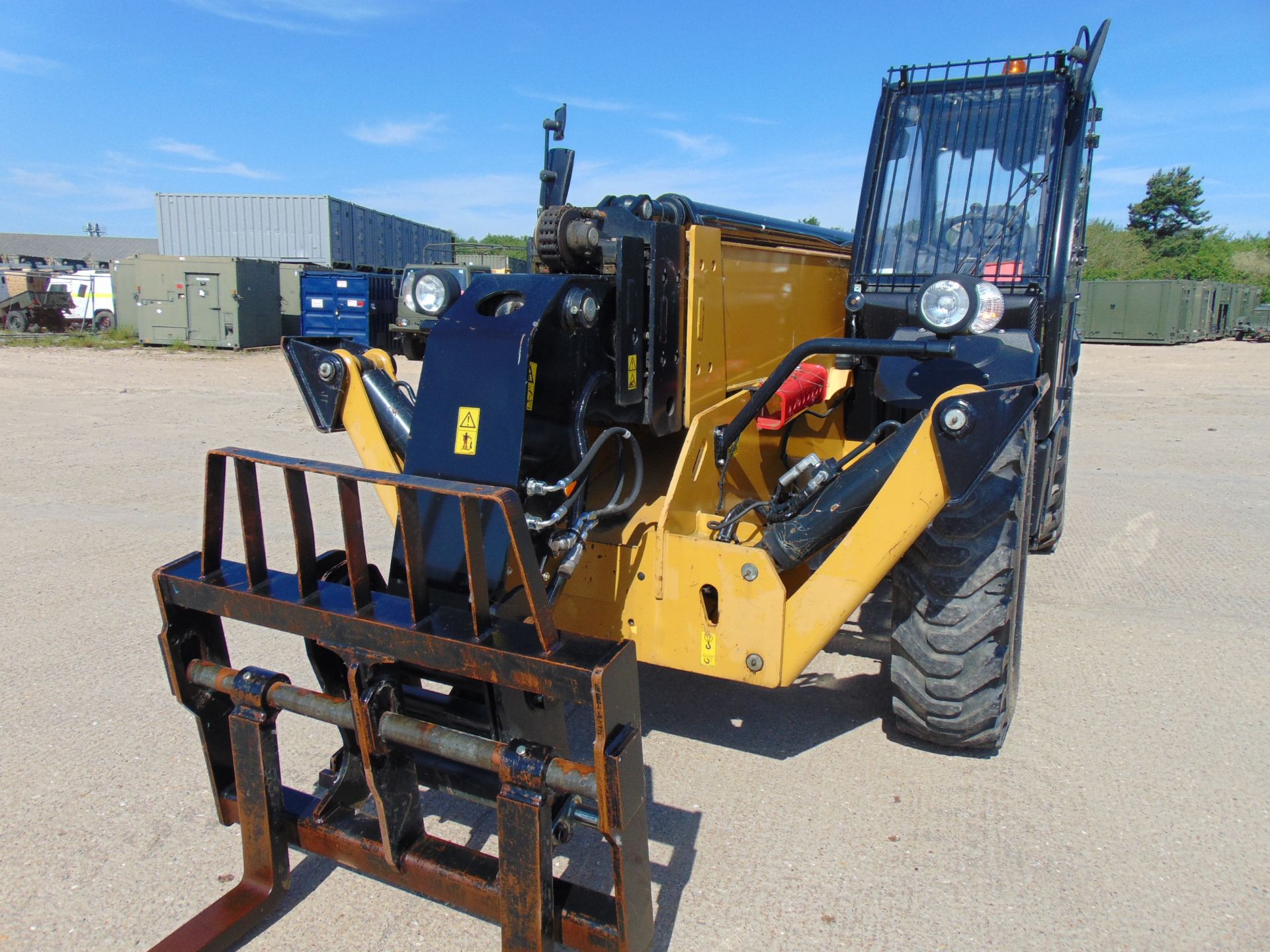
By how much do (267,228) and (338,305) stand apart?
8988mm

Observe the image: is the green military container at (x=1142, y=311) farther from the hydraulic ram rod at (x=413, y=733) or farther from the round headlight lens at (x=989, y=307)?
the hydraulic ram rod at (x=413, y=733)

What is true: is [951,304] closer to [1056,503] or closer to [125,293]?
[1056,503]

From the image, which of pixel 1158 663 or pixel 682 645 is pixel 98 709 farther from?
pixel 1158 663

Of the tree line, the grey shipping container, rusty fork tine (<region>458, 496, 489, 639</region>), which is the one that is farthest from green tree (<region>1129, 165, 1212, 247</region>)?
rusty fork tine (<region>458, 496, 489, 639</region>)

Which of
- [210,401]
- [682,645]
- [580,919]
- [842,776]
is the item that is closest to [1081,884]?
[842,776]

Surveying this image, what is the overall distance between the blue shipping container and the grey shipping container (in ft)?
21.6

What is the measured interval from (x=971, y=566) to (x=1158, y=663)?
195 centimetres

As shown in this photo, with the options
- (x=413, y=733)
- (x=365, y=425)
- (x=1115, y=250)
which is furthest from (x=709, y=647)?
(x=1115, y=250)

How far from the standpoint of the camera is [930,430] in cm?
278

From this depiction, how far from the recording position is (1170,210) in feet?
164

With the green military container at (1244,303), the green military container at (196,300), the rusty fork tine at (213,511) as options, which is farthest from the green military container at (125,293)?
the green military container at (1244,303)

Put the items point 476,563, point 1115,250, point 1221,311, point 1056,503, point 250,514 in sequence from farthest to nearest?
point 1115,250
point 1221,311
point 1056,503
point 250,514
point 476,563

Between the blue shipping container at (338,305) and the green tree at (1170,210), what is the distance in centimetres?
4356

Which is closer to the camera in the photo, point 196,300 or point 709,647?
point 709,647
